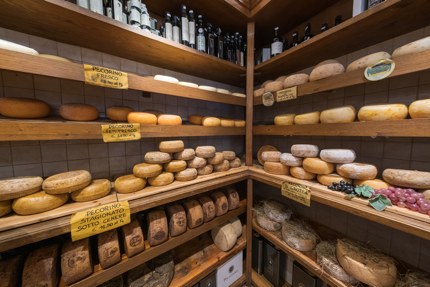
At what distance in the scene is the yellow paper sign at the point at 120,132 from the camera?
778 millimetres

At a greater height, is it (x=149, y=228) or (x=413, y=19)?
(x=413, y=19)

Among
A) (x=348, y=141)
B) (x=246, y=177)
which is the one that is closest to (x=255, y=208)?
(x=246, y=177)

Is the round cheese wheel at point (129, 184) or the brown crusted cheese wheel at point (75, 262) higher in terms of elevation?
the round cheese wheel at point (129, 184)

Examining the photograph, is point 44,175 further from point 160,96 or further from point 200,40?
point 200,40

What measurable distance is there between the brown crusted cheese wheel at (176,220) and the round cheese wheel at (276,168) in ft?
2.37

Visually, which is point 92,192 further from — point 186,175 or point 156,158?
point 186,175

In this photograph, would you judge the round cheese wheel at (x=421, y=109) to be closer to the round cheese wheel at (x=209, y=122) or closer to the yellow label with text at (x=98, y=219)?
the round cheese wheel at (x=209, y=122)

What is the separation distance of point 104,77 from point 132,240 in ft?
2.88

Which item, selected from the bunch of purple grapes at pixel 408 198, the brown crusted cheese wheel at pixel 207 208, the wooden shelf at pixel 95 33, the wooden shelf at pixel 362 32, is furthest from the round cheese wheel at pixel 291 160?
the wooden shelf at pixel 95 33

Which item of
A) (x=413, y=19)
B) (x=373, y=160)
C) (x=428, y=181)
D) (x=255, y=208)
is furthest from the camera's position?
(x=255, y=208)

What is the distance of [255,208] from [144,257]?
965 mm

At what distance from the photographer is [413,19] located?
0.78 m

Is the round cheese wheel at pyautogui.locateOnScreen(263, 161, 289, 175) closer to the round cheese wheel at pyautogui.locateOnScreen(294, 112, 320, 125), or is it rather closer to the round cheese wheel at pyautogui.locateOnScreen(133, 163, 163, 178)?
the round cheese wheel at pyautogui.locateOnScreen(294, 112, 320, 125)

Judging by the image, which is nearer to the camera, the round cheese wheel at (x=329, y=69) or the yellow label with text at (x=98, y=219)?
the yellow label with text at (x=98, y=219)
